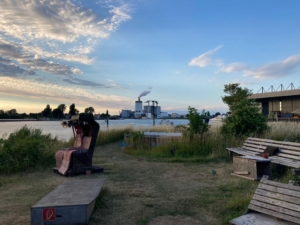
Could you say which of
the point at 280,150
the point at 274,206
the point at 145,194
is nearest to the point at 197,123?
the point at 280,150

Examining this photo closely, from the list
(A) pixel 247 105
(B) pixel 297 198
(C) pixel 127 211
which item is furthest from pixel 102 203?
(A) pixel 247 105

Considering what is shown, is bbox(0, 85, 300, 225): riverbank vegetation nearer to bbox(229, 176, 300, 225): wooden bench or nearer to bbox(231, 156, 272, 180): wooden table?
bbox(231, 156, 272, 180): wooden table

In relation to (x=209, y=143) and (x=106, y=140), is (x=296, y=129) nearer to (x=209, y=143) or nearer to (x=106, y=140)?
(x=209, y=143)

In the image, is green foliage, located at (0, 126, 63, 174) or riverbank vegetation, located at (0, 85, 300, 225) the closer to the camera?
riverbank vegetation, located at (0, 85, 300, 225)

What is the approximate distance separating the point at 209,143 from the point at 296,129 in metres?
3.58

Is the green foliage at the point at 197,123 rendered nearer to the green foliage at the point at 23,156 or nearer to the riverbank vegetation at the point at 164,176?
the riverbank vegetation at the point at 164,176

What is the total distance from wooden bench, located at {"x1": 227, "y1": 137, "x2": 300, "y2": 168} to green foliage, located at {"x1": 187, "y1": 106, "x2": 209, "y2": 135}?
213 cm

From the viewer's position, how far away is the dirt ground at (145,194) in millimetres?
4316

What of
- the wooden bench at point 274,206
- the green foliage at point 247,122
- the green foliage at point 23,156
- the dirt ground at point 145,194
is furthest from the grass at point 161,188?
the green foliage at point 247,122

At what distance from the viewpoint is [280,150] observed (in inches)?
310

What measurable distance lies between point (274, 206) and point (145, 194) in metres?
2.51

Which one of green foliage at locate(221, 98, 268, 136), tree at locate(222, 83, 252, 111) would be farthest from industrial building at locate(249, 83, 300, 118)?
green foliage at locate(221, 98, 268, 136)

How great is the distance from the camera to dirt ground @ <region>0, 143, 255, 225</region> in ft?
14.2

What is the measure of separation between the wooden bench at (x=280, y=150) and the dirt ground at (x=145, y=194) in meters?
0.92
